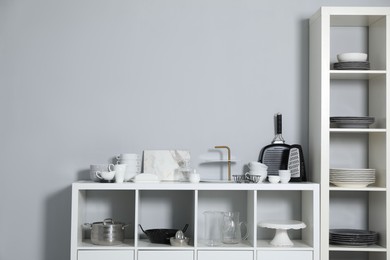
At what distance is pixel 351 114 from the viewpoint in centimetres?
390

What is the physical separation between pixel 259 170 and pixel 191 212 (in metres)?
0.51

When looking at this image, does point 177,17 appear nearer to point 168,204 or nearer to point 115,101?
point 115,101

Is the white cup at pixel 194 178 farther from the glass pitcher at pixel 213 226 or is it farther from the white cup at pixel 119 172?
the white cup at pixel 119 172

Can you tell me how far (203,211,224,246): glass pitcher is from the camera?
3662 mm

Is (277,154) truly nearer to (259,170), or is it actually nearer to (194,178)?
(259,170)

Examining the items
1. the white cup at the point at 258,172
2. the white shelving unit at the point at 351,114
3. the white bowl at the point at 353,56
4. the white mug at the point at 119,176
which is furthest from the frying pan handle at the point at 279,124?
the white mug at the point at 119,176

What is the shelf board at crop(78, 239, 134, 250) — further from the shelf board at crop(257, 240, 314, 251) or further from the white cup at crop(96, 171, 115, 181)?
the shelf board at crop(257, 240, 314, 251)

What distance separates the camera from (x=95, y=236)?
3.54 metres

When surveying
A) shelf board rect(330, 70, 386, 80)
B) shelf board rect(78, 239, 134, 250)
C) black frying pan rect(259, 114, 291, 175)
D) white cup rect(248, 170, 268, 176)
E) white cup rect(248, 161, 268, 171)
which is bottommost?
shelf board rect(78, 239, 134, 250)

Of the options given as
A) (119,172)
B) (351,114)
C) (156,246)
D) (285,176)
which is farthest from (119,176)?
(351,114)

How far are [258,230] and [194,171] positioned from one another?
568mm

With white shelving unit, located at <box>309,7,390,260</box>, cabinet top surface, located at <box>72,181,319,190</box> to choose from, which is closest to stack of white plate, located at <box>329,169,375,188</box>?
white shelving unit, located at <box>309,7,390,260</box>

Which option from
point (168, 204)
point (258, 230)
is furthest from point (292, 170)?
point (168, 204)

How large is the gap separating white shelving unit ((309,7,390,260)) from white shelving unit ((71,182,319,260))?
0.18 meters
